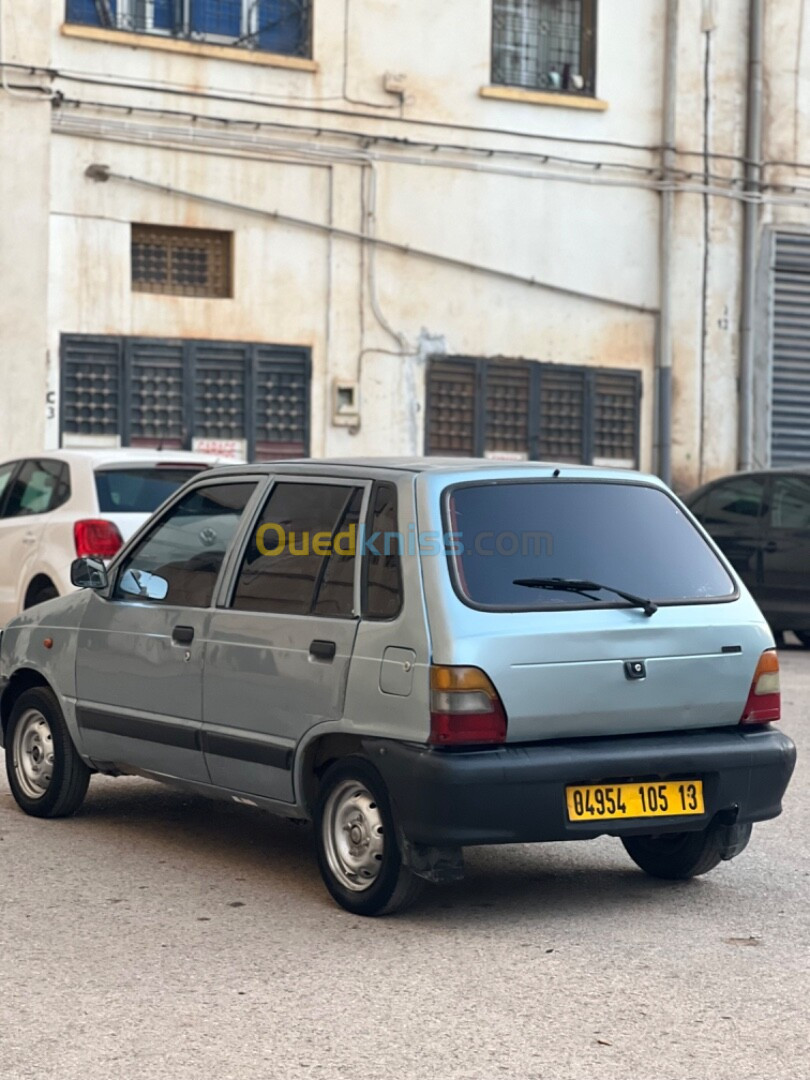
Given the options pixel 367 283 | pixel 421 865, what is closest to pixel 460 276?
pixel 367 283

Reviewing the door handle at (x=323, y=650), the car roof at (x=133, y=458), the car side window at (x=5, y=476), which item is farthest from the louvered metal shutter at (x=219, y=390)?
the door handle at (x=323, y=650)

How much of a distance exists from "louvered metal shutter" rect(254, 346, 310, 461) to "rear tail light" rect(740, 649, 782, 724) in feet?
43.8

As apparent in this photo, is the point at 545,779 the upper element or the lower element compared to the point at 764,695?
lower

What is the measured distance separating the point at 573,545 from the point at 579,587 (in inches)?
7.7

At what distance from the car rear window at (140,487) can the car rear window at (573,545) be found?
6117mm

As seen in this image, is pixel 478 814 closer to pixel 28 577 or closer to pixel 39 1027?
pixel 39 1027

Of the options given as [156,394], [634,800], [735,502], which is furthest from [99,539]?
[156,394]

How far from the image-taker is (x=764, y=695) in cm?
671

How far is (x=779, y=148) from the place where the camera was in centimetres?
2266

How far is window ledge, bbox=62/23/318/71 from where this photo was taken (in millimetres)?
18859

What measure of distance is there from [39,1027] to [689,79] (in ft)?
61.5

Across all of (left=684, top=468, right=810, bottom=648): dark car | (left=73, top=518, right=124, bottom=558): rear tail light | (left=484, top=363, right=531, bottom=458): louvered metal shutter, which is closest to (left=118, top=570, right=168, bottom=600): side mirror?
(left=73, top=518, right=124, bottom=558): rear tail light

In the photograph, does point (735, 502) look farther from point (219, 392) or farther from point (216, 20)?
point (216, 20)

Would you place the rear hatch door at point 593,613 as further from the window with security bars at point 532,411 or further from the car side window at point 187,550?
the window with security bars at point 532,411
